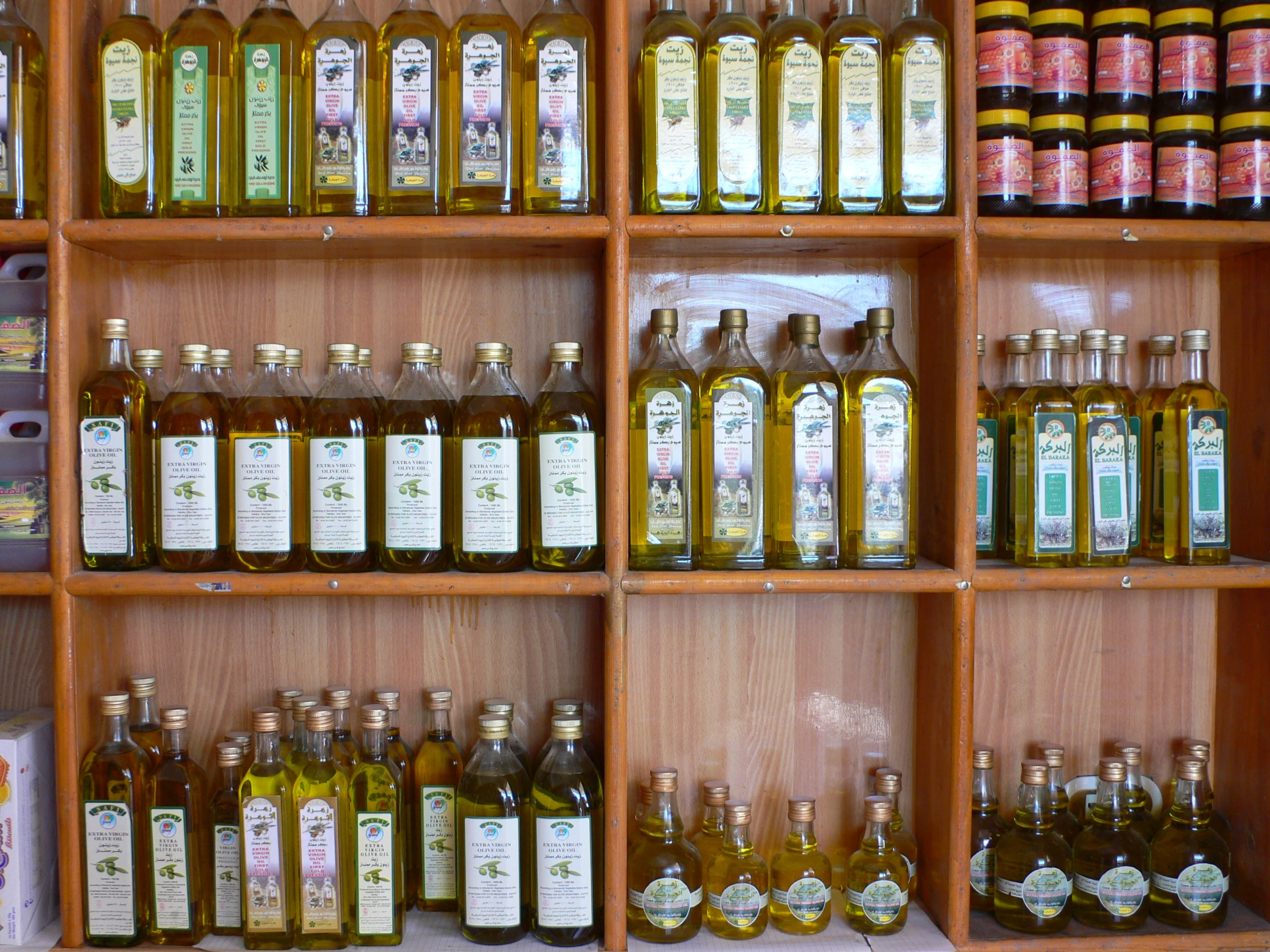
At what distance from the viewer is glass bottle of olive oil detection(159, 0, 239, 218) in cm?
125

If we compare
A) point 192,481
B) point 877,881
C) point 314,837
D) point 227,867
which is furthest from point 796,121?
point 227,867

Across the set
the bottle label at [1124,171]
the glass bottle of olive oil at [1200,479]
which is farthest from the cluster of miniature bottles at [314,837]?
the bottle label at [1124,171]

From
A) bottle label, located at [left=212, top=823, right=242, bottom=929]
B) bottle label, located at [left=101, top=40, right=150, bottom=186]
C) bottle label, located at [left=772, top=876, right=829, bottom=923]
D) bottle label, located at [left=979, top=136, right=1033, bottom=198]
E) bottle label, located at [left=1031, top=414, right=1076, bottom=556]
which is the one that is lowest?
bottle label, located at [left=772, top=876, right=829, bottom=923]

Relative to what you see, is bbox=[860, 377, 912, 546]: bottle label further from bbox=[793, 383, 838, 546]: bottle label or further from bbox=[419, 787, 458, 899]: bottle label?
bbox=[419, 787, 458, 899]: bottle label

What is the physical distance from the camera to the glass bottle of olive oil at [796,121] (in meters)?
1.25

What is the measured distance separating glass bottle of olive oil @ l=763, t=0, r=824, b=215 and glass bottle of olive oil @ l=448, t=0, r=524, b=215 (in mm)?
332

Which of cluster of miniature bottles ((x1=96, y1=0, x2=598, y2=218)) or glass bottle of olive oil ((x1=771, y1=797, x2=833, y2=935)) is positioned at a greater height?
cluster of miniature bottles ((x1=96, y1=0, x2=598, y2=218))

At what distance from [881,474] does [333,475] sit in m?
0.70

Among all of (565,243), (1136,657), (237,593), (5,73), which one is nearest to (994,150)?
(565,243)

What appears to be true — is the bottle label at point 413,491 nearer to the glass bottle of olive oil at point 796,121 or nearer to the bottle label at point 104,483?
the bottle label at point 104,483

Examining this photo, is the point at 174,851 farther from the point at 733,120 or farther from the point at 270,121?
the point at 733,120

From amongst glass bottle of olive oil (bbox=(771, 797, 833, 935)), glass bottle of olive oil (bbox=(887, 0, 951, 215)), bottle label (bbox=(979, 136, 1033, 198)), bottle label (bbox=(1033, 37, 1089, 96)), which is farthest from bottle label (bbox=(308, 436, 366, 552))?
bottle label (bbox=(1033, 37, 1089, 96))

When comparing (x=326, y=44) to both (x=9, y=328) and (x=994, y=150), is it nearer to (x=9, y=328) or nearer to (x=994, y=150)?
(x=9, y=328)

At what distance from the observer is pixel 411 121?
4.07 feet
